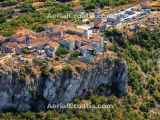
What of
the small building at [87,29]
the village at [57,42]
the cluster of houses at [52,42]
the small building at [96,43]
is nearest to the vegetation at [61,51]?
the village at [57,42]

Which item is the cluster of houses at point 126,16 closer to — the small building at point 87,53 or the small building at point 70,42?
the small building at point 70,42

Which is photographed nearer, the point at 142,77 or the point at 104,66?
the point at 104,66

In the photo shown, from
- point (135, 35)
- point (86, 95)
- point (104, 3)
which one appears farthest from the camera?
point (104, 3)

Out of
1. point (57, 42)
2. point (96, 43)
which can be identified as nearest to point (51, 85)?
point (57, 42)

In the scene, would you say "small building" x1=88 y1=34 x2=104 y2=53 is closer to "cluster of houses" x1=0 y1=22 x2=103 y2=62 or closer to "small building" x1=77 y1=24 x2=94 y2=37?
"cluster of houses" x1=0 y1=22 x2=103 y2=62

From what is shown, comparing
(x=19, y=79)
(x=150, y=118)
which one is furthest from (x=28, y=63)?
(x=150, y=118)

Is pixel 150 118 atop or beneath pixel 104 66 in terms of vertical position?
beneath

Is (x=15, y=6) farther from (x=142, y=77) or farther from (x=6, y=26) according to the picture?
(x=142, y=77)

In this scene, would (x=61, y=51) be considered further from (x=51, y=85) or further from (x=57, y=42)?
(x=51, y=85)

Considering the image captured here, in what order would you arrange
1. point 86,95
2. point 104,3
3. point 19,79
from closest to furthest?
point 19,79, point 86,95, point 104,3
